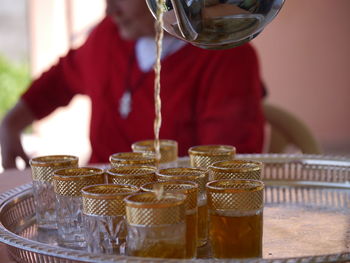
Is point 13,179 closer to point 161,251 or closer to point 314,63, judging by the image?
point 161,251

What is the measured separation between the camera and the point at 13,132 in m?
1.54

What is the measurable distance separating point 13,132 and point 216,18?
41.2 inches

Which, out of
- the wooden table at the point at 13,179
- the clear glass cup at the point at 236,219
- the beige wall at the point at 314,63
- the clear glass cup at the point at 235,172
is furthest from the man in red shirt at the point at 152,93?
the beige wall at the point at 314,63

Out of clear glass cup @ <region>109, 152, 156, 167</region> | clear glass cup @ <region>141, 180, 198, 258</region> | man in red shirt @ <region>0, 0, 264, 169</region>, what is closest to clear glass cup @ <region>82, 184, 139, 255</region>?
clear glass cup @ <region>141, 180, 198, 258</region>

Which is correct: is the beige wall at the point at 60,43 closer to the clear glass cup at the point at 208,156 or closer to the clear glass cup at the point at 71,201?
the clear glass cup at the point at 208,156

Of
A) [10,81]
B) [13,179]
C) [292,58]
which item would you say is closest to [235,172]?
[13,179]

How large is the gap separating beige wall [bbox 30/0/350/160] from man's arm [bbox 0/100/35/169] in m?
2.50

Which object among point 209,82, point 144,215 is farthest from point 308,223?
point 209,82

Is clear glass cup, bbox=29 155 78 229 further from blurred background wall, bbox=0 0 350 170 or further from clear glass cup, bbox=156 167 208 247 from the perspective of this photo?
blurred background wall, bbox=0 0 350 170

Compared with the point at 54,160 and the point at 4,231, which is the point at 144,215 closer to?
the point at 4,231

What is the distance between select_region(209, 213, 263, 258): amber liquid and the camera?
647mm

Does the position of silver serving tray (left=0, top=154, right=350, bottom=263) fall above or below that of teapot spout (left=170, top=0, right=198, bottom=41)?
below

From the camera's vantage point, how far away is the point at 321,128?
173 inches

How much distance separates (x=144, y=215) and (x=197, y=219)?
0.39 feet
